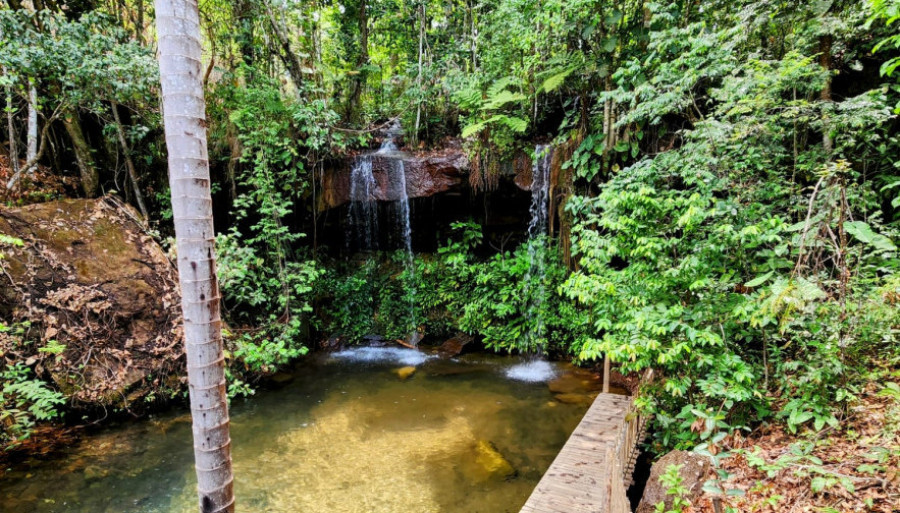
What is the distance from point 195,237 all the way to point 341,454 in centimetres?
422

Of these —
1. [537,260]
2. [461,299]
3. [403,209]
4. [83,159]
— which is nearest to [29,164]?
[83,159]

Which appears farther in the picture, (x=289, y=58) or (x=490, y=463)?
(x=289, y=58)

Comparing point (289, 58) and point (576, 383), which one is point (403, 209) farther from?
point (576, 383)

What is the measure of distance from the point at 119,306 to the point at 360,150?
548 cm

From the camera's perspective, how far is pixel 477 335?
9320mm

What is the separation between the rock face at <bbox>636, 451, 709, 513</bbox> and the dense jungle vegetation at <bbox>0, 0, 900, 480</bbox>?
0.38 m

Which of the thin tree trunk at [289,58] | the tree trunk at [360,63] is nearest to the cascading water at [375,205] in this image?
the tree trunk at [360,63]

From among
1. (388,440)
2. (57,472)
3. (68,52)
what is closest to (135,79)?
(68,52)

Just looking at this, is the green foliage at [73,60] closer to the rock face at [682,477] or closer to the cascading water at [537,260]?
the cascading water at [537,260]

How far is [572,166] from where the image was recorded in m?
7.75

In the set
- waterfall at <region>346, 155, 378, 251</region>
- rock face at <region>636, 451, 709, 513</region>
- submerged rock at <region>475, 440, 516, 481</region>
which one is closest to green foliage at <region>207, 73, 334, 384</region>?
waterfall at <region>346, 155, 378, 251</region>

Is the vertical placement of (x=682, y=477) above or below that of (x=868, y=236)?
below

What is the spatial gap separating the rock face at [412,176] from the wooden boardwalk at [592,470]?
5.30 meters

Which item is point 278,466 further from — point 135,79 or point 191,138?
point 135,79
